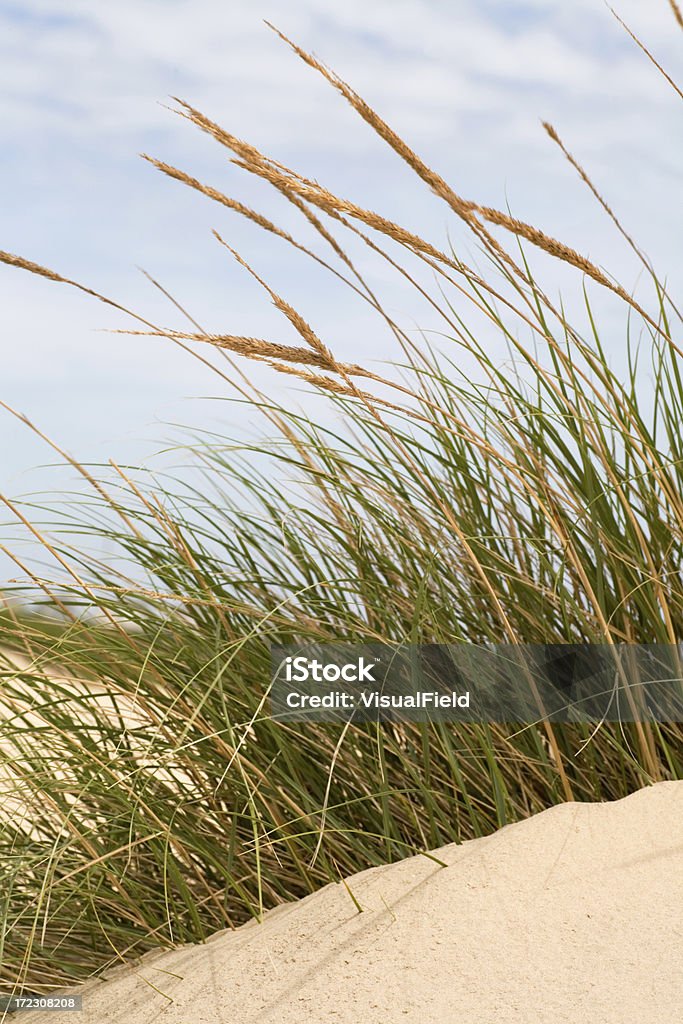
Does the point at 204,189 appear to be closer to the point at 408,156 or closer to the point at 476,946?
the point at 408,156

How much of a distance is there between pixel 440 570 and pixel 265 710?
427 mm

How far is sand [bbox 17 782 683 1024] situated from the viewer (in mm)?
1293

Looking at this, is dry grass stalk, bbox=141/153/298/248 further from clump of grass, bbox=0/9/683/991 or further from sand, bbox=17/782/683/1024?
sand, bbox=17/782/683/1024

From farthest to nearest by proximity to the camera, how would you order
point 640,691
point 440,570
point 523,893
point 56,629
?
point 56,629, point 440,570, point 640,691, point 523,893

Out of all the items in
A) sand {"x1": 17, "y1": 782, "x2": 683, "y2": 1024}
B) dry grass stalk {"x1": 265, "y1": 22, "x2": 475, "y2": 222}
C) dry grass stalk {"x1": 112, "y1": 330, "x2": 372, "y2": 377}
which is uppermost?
dry grass stalk {"x1": 265, "y1": 22, "x2": 475, "y2": 222}

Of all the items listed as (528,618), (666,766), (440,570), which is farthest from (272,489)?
(666,766)

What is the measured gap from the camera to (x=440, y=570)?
1879 millimetres

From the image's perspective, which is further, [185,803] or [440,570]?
[440,570]

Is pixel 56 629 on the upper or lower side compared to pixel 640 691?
upper

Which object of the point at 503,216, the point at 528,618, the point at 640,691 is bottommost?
the point at 640,691

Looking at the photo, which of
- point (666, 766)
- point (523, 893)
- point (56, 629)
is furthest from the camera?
point (56, 629)

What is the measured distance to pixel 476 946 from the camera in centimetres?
140

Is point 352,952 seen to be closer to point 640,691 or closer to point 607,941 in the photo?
point 607,941

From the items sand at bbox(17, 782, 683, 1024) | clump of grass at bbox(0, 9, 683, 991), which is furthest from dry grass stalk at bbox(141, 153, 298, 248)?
sand at bbox(17, 782, 683, 1024)
